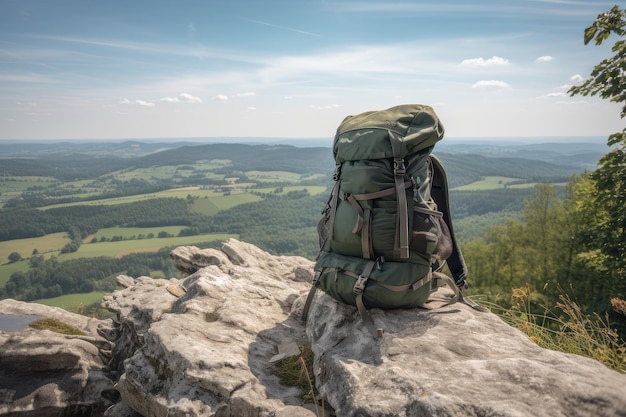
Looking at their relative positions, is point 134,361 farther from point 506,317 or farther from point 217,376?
point 506,317

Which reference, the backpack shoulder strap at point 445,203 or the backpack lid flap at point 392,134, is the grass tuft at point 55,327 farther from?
the backpack shoulder strap at point 445,203

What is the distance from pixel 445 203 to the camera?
5.62 meters

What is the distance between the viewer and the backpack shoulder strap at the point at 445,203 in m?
5.50

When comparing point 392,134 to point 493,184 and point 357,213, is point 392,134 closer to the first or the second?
point 357,213

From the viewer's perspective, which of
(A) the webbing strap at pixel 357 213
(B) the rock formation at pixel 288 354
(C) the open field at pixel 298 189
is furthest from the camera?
(C) the open field at pixel 298 189

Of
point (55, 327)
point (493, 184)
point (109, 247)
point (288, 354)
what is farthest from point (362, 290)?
point (493, 184)

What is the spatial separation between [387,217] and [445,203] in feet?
5.15

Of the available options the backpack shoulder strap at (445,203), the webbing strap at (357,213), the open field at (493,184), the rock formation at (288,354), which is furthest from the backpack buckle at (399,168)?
the open field at (493,184)

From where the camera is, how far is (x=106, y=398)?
5309mm

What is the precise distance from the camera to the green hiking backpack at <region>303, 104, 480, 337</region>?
447 centimetres

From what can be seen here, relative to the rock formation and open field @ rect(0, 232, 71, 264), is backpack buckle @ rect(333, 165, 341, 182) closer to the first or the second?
the rock formation

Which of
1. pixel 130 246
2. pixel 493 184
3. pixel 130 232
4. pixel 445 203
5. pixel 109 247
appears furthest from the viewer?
pixel 493 184

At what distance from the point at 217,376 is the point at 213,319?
148cm

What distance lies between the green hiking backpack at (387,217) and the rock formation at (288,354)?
41 centimetres
